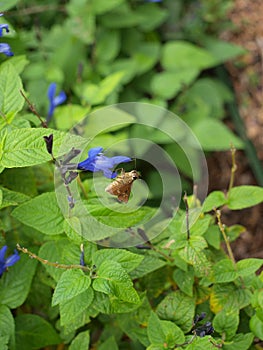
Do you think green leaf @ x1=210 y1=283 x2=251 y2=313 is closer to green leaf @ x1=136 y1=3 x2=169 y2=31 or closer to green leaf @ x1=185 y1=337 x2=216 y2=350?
green leaf @ x1=185 y1=337 x2=216 y2=350

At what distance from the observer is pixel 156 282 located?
1385 mm

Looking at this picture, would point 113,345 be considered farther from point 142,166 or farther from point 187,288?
point 142,166

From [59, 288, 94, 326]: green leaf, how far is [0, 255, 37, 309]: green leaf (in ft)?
0.64

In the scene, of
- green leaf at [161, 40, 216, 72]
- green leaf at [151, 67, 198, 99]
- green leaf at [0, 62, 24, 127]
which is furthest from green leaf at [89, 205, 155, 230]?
green leaf at [161, 40, 216, 72]

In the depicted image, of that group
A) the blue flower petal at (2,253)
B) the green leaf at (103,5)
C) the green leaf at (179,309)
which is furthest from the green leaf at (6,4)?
the green leaf at (103,5)

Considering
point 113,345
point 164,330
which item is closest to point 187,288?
point 164,330

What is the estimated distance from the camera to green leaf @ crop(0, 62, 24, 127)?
4.23 feet

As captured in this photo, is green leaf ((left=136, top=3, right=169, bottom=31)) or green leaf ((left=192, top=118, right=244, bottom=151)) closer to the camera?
green leaf ((left=192, top=118, right=244, bottom=151))

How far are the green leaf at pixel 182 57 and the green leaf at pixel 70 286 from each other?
1.81 metres

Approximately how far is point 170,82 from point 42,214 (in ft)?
4.89

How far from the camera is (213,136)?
101 inches

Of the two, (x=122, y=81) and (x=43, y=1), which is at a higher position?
(x=43, y=1)

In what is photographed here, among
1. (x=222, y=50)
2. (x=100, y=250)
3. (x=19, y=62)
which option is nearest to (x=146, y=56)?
(x=222, y=50)

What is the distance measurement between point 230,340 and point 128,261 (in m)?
0.29
